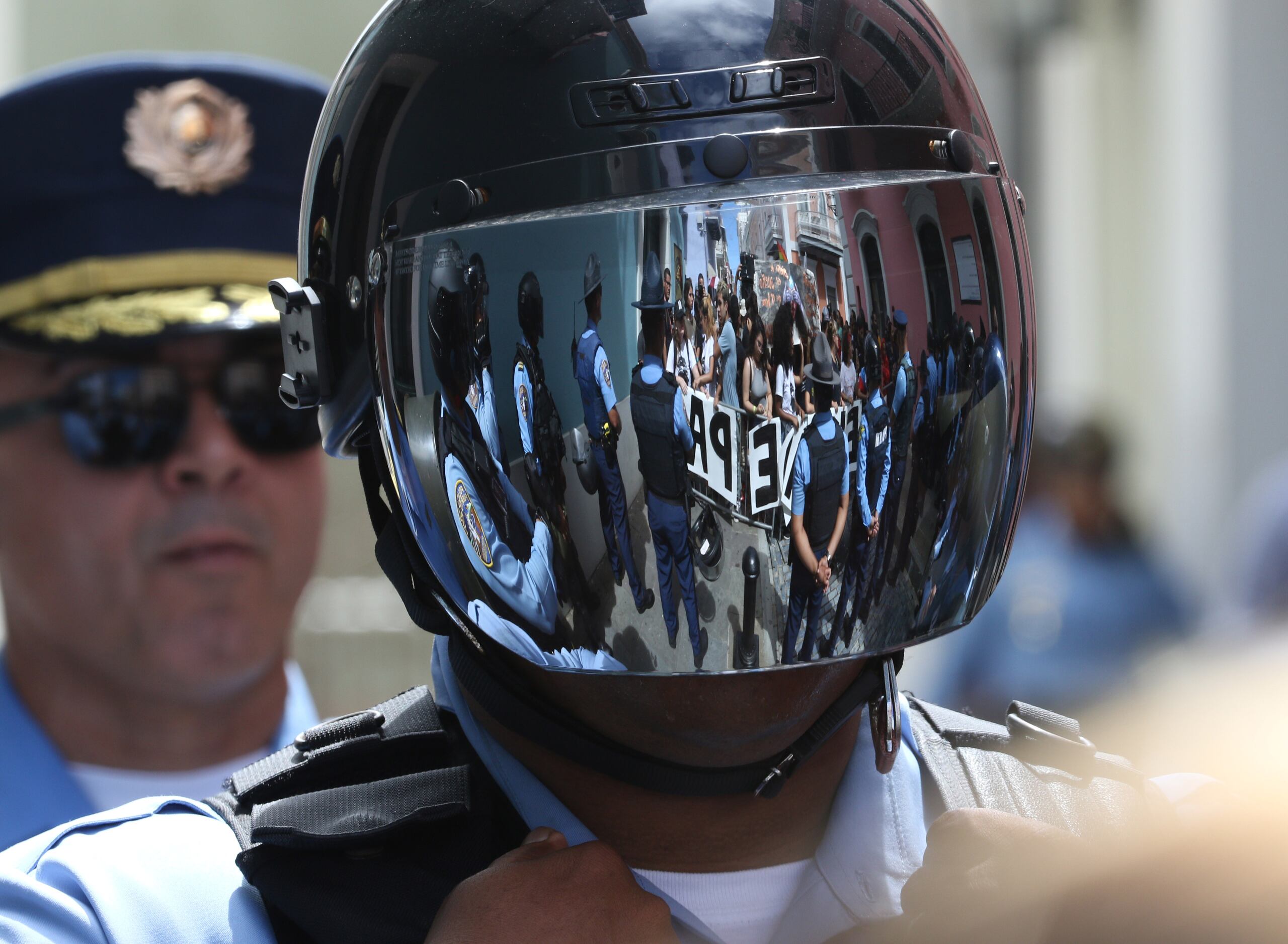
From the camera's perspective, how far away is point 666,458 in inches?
44.1

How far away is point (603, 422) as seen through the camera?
1.13m

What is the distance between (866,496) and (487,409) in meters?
0.29

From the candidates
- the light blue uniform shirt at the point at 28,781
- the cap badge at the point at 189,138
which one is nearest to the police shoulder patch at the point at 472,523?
the light blue uniform shirt at the point at 28,781

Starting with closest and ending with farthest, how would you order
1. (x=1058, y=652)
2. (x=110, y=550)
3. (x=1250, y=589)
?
1. (x=110, y=550)
2. (x=1250, y=589)
3. (x=1058, y=652)

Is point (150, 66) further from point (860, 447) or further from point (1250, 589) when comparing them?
point (1250, 589)

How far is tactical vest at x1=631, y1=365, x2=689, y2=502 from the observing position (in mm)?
1120

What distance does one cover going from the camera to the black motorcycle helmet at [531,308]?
1.15m

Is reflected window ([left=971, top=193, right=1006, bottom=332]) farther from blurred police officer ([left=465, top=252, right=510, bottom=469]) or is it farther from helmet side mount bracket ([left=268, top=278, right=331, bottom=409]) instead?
helmet side mount bracket ([left=268, top=278, right=331, bottom=409])

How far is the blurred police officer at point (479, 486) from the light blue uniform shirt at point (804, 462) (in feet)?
0.61

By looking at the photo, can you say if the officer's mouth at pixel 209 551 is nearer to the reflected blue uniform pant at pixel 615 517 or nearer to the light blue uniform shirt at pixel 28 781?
the light blue uniform shirt at pixel 28 781

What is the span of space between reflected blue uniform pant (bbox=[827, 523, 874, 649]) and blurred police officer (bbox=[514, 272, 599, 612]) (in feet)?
0.58

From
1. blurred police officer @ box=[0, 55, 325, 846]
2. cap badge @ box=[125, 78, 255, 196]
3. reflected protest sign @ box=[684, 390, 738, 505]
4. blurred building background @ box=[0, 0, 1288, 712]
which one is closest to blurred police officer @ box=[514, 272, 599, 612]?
reflected protest sign @ box=[684, 390, 738, 505]

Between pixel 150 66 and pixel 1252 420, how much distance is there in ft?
14.8

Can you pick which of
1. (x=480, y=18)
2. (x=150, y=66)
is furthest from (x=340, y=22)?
(x=480, y=18)
